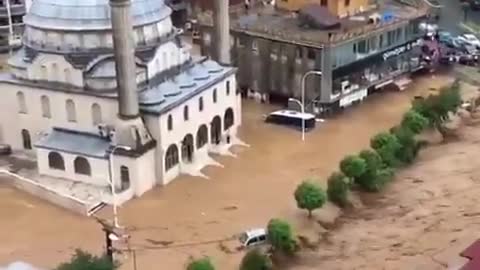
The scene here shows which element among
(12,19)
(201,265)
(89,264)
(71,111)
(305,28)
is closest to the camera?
(89,264)

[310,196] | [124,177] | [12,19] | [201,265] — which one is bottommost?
[124,177]

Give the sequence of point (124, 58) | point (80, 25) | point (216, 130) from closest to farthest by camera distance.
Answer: point (124, 58) < point (80, 25) < point (216, 130)

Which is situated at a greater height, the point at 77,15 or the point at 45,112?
the point at 77,15

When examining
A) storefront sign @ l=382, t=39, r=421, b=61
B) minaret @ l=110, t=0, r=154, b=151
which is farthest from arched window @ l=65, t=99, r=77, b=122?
storefront sign @ l=382, t=39, r=421, b=61

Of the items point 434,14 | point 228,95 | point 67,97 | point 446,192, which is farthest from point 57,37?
point 434,14

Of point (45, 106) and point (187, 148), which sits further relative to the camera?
point (45, 106)

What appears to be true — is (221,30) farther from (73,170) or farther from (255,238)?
(255,238)

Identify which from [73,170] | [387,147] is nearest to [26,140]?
[73,170]

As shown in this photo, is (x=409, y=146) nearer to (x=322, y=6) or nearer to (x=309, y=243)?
(x=309, y=243)
